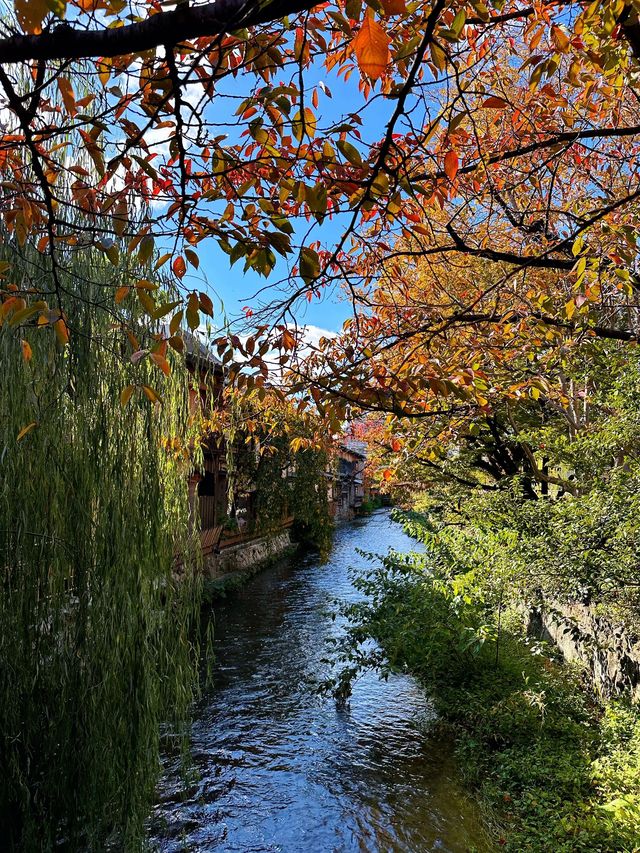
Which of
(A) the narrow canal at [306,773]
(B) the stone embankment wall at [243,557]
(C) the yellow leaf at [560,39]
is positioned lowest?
(A) the narrow canal at [306,773]

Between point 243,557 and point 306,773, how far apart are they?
12.6 metres

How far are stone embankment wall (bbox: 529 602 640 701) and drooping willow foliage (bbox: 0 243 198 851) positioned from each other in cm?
480

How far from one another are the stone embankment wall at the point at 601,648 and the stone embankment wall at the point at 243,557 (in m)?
9.91

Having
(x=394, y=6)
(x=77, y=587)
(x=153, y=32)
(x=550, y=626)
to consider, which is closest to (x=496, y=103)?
(x=394, y=6)

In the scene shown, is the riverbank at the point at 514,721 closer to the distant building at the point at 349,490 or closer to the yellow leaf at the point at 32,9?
the yellow leaf at the point at 32,9

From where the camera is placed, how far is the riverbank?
15.8 ft

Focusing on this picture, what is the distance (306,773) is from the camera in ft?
21.9

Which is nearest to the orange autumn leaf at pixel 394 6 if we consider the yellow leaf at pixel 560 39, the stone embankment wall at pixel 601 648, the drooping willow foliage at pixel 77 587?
the yellow leaf at pixel 560 39

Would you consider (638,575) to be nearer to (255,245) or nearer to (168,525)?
(168,525)

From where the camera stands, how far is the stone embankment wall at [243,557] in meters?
16.6

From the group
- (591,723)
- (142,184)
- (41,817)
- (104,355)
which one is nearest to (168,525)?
(104,355)

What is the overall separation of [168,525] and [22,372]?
5.02ft

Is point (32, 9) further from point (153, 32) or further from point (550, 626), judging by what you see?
point (550, 626)

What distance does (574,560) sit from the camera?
632 cm
